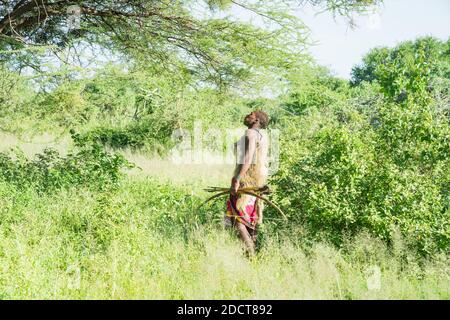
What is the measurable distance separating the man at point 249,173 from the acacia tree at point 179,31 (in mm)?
2977

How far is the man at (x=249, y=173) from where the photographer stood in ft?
17.2

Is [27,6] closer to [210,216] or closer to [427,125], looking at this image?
[210,216]

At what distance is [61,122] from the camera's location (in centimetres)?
1137

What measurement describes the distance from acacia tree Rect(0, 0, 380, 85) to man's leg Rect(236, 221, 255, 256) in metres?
3.55

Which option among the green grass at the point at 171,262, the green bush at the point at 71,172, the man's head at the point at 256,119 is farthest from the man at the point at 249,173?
the green bush at the point at 71,172

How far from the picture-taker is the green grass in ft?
13.8

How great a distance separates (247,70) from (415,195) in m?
4.19

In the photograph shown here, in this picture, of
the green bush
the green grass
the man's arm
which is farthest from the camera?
the green bush

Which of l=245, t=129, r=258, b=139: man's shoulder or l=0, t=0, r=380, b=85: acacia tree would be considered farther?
l=0, t=0, r=380, b=85: acacia tree

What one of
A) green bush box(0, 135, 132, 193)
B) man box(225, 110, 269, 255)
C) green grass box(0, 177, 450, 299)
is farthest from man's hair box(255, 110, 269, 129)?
green bush box(0, 135, 132, 193)

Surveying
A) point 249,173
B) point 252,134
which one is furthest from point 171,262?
point 252,134

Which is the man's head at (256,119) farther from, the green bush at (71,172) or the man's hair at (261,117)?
the green bush at (71,172)

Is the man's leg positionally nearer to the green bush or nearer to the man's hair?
Answer: the man's hair
